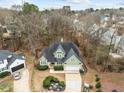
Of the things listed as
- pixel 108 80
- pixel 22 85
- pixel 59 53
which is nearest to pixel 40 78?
pixel 22 85

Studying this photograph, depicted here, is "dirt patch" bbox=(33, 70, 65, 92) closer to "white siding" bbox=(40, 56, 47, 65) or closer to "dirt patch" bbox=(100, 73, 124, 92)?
"white siding" bbox=(40, 56, 47, 65)

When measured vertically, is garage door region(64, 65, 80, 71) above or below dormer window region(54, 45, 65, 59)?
below

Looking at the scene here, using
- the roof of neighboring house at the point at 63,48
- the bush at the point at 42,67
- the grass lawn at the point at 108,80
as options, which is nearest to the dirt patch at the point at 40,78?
the bush at the point at 42,67

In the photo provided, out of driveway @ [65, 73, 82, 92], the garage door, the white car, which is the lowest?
driveway @ [65, 73, 82, 92]

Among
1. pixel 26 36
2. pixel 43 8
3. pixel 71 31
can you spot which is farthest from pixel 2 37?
pixel 71 31

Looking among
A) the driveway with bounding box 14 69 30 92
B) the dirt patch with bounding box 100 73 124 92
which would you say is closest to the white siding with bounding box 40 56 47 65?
the driveway with bounding box 14 69 30 92

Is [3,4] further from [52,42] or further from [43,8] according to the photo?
[52,42]

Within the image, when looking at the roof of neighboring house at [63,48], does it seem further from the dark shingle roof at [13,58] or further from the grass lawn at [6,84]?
the grass lawn at [6,84]
